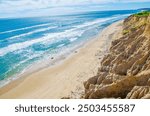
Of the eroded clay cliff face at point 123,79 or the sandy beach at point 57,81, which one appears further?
the sandy beach at point 57,81

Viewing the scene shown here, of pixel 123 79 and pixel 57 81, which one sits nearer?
pixel 123 79

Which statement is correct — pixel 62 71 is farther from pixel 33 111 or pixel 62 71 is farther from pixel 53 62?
pixel 33 111

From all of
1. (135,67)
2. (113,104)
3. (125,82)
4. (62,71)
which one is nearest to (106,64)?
(135,67)

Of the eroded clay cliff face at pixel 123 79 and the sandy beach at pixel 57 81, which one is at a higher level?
the eroded clay cliff face at pixel 123 79

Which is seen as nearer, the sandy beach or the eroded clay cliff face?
the eroded clay cliff face

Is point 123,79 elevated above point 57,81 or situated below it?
above

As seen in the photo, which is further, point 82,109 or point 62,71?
point 62,71

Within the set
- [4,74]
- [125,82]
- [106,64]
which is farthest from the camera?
[4,74]

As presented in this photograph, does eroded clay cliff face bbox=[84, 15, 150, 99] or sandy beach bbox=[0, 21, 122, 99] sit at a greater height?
eroded clay cliff face bbox=[84, 15, 150, 99]
